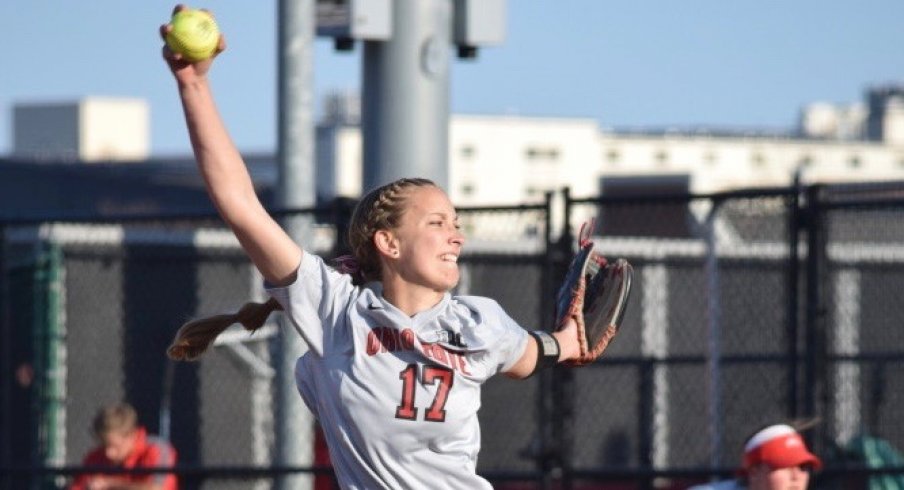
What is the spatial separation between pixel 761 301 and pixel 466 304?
967 centimetres

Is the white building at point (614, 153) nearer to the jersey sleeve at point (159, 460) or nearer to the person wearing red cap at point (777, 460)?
the jersey sleeve at point (159, 460)

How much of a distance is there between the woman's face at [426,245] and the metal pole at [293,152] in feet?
15.9

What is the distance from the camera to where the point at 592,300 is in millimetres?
4961

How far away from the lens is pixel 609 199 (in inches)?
364

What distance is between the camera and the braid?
4.56 m

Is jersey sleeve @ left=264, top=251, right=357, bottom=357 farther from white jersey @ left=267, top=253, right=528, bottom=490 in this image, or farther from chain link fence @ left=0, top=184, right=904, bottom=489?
chain link fence @ left=0, top=184, right=904, bottom=489

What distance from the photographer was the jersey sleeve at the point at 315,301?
14.6 ft

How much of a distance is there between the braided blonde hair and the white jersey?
0.48ft

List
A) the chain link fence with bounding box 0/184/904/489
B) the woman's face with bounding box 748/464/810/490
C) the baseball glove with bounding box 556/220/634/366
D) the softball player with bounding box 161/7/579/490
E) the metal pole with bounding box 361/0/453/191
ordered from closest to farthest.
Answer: the softball player with bounding box 161/7/579/490, the baseball glove with bounding box 556/220/634/366, the woman's face with bounding box 748/464/810/490, the metal pole with bounding box 361/0/453/191, the chain link fence with bounding box 0/184/904/489

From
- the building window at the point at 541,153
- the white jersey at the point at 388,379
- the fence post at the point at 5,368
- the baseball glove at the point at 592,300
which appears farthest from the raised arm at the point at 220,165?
the building window at the point at 541,153

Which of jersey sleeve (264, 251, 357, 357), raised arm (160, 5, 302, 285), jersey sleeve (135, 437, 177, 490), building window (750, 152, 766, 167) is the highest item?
raised arm (160, 5, 302, 285)

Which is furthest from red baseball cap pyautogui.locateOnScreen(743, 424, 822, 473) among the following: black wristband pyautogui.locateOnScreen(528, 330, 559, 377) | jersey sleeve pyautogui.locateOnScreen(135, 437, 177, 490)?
jersey sleeve pyautogui.locateOnScreen(135, 437, 177, 490)

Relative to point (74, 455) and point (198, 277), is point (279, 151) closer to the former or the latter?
point (198, 277)

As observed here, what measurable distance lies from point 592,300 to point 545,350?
0.84 feet
